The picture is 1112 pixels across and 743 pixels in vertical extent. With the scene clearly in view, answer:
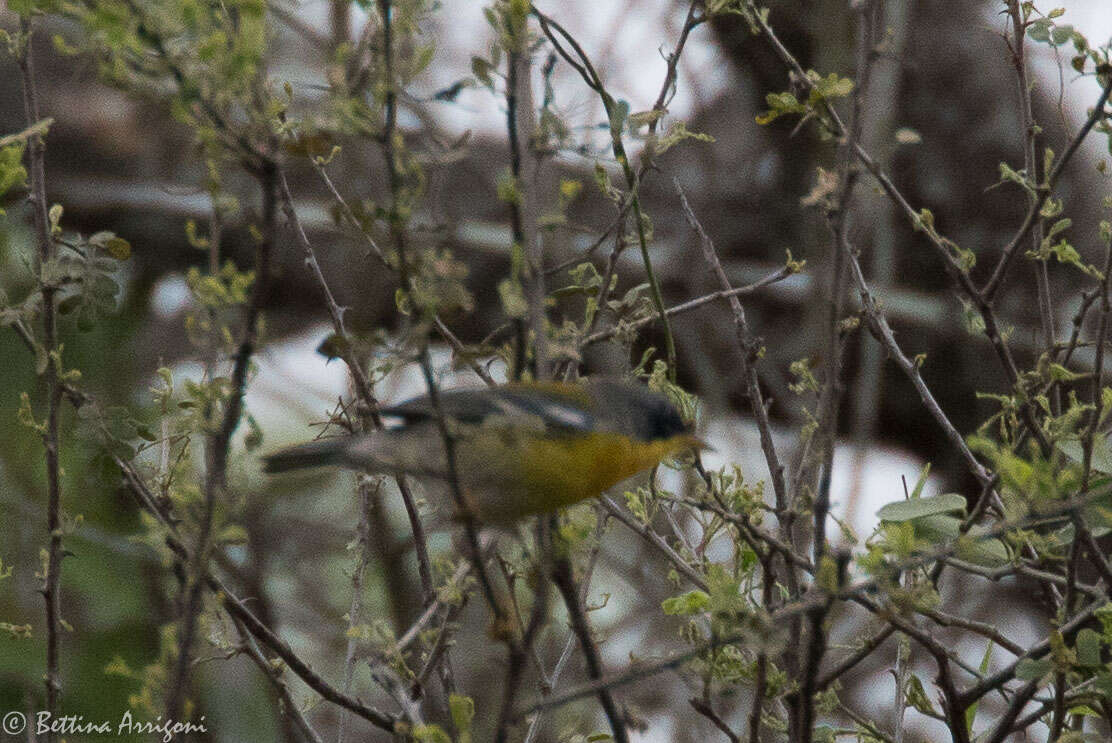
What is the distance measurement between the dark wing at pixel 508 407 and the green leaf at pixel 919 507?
47cm

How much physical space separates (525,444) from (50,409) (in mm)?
734

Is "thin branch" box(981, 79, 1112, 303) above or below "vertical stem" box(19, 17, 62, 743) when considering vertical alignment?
above

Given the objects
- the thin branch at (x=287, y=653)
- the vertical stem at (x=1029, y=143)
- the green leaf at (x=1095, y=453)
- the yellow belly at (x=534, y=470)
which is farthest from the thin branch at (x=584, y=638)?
the vertical stem at (x=1029, y=143)

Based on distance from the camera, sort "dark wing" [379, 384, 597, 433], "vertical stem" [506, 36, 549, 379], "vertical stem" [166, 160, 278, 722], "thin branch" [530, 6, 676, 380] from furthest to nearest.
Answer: "dark wing" [379, 384, 597, 433] < "thin branch" [530, 6, 676, 380] < "vertical stem" [506, 36, 549, 379] < "vertical stem" [166, 160, 278, 722]

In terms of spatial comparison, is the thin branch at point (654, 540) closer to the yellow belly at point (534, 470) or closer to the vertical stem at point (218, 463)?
the yellow belly at point (534, 470)

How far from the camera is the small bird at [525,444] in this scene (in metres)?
1.61

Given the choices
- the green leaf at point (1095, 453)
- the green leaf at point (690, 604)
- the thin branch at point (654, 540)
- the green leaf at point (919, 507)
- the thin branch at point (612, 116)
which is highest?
the thin branch at point (612, 116)

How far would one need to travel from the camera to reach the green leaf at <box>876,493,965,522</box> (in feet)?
5.52

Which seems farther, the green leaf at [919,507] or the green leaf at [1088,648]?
the green leaf at [919,507]

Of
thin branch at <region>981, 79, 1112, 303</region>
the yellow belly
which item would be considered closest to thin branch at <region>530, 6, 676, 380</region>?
the yellow belly

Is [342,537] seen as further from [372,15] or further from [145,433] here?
[372,15]

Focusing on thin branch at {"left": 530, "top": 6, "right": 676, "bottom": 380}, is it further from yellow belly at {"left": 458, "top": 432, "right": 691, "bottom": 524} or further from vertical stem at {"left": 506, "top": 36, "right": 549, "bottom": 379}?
yellow belly at {"left": 458, "top": 432, "right": 691, "bottom": 524}

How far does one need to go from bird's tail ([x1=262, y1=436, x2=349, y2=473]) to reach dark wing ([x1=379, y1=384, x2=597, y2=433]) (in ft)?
0.38

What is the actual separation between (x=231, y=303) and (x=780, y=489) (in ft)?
3.04
